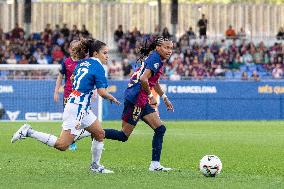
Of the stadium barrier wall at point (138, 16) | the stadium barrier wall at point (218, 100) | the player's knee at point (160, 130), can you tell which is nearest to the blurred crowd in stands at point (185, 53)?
the stadium barrier wall at point (218, 100)

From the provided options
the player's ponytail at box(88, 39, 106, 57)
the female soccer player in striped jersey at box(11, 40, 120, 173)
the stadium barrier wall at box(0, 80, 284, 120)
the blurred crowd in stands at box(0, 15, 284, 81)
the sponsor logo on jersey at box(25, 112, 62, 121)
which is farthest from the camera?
the blurred crowd in stands at box(0, 15, 284, 81)

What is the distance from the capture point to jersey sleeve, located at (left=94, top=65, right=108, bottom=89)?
12164 millimetres

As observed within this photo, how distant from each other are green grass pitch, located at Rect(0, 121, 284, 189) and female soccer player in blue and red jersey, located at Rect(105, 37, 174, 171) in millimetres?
471

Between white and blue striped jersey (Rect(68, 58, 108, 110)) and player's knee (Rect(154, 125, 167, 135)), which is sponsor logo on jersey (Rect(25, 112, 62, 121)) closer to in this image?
player's knee (Rect(154, 125, 167, 135))

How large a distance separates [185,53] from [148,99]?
27.1 meters

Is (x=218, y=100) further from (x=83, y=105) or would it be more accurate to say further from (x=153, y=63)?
(x=83, y=105)

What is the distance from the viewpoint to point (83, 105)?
12250mm

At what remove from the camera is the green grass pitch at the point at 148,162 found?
11.0 meters

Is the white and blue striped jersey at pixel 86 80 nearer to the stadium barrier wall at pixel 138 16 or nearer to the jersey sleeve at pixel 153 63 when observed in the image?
the jersey sleeve at pixel 153 63

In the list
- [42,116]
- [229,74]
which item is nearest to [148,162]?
[42,116]

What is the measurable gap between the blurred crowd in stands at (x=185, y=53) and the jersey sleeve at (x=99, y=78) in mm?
22528

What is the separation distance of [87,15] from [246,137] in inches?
997

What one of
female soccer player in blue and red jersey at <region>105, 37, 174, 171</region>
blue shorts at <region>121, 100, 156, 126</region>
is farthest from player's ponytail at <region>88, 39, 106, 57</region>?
blue shorts at <region>121, 100, 156, 126</region>

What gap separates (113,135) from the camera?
13.4 metres
